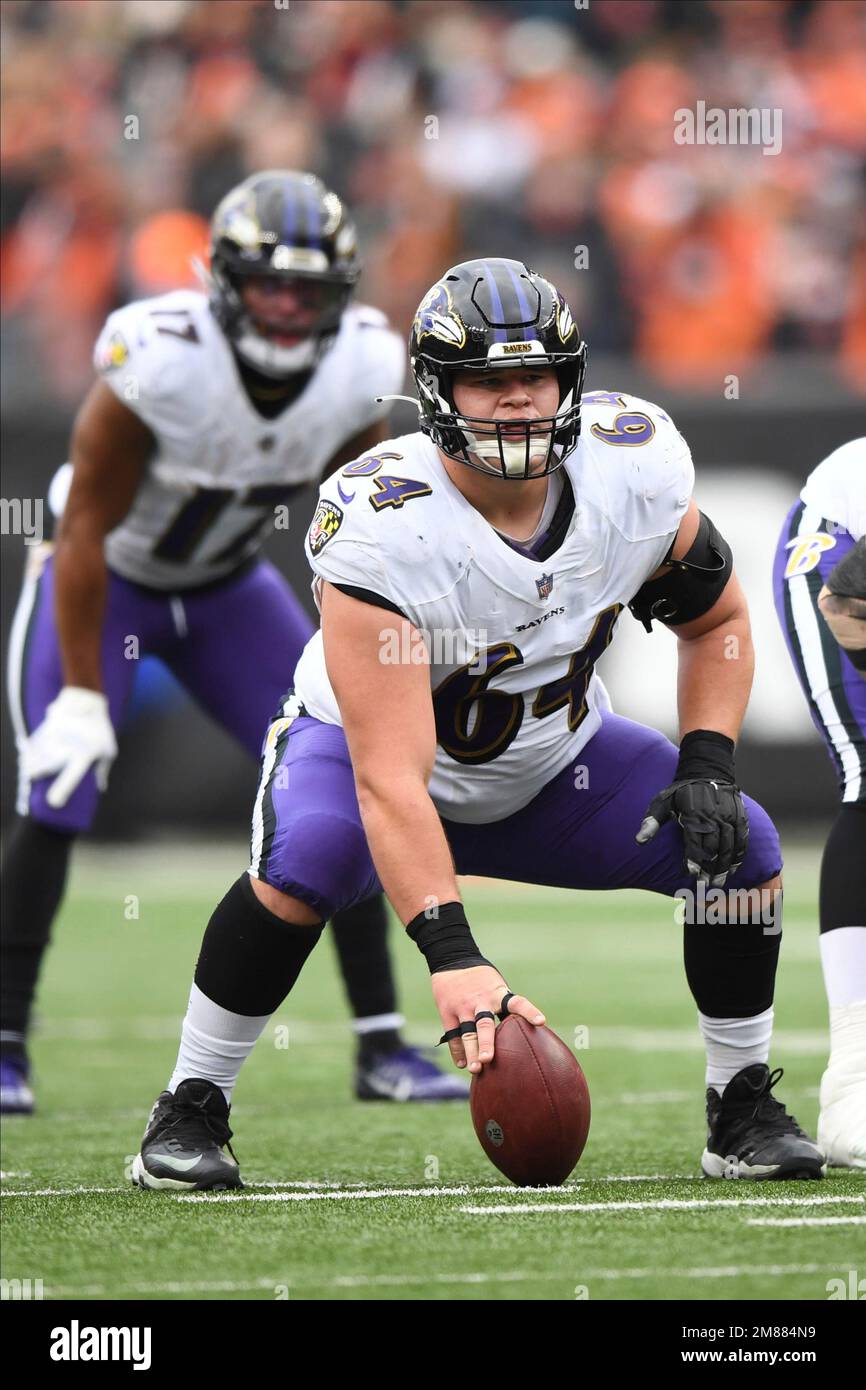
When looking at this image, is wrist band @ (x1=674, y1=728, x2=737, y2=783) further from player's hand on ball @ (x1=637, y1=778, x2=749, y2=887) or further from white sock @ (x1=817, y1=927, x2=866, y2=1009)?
white sock @ (x1=817, y1=927, x2=866, y2=1009)

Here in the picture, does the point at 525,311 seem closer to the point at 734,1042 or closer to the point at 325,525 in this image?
the point at 325,525

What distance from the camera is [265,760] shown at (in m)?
3.68

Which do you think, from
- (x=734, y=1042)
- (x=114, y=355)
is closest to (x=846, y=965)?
(x=734, y=1042)

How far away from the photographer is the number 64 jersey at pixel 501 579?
10.8 feet

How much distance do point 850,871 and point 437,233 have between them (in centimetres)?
724

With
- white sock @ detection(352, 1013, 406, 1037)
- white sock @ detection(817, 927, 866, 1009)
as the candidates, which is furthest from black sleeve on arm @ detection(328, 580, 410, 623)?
white sock @ detection(352, 1013, 406, 1037)

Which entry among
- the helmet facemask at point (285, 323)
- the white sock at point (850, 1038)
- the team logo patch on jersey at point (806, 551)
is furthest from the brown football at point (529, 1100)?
the helmet facemask at point (285, 323)

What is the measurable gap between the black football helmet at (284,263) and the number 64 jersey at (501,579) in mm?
1331

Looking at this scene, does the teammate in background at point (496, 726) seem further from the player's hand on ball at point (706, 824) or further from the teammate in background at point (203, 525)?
the teammate in background at point (203, 525)

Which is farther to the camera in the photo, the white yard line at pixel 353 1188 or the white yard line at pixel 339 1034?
the white yard line at pixel 339 1034

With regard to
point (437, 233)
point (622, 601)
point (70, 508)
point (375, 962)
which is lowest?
point (375, 962)

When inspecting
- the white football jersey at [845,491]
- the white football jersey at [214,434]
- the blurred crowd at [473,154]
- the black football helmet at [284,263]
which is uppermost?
the blurred crowd at [473,154]
